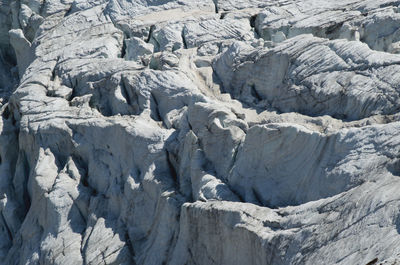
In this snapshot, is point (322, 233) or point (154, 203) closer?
point (322, 233)

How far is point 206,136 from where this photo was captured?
32.0 metres

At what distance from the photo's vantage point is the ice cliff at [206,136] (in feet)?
84.0

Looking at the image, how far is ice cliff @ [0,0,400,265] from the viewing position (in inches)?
1008

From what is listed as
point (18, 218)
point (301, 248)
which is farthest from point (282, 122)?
point (18, 218)

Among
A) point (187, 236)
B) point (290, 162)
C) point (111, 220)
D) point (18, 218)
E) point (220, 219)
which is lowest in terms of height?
point (18, 218)

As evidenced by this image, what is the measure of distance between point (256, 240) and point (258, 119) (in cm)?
795

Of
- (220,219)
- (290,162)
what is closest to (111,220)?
(220,219)

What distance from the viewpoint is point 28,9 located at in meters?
51.9

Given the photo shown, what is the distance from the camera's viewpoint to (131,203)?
3416 centimetres

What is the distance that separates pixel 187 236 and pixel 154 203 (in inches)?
158

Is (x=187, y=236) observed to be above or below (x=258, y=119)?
below

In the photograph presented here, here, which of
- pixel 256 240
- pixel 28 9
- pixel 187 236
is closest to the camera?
pixel 256 240

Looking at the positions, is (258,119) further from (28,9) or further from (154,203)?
(28,9)

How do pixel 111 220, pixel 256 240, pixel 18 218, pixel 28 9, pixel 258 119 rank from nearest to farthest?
pixel 256 240, pixel 258 119, pixel 111 220, pixel 18 218, pixel 28 9
